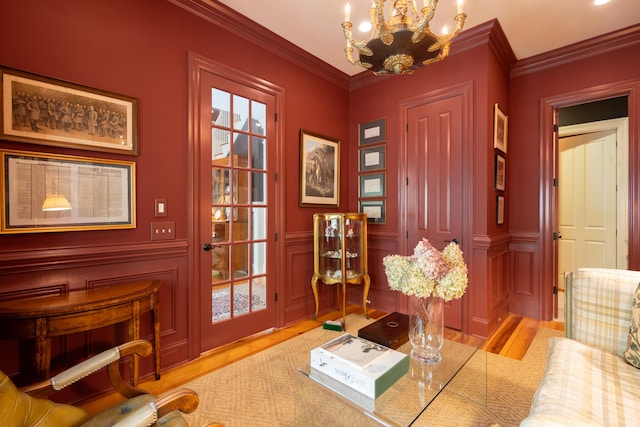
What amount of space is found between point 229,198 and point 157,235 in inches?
28.0

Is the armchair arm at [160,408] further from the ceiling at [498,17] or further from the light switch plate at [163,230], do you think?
→ the ceiling at [498,17]

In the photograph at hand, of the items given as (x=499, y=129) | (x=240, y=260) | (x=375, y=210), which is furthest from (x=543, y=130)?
(x=240, y=260)

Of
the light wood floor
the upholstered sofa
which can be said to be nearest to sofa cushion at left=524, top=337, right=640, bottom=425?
the upholstered sofa

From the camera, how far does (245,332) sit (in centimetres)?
292

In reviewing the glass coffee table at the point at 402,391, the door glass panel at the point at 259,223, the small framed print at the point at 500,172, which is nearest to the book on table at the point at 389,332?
the glass coffee table at the point at 402,391

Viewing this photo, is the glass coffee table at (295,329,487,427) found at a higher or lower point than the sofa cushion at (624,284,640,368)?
lower

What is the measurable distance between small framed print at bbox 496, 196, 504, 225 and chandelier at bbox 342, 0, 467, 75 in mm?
2123

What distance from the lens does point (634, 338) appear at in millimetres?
1430

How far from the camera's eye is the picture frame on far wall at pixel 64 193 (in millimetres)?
1748

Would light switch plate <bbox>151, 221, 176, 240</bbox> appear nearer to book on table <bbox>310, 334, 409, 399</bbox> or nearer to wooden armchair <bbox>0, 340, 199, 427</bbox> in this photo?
wooden armchair <bbox>0, 340, 199, 427</bbox>

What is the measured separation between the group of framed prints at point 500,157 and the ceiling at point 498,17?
76cm

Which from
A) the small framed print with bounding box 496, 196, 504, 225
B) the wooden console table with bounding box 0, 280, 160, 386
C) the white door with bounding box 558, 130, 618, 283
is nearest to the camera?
the wooden console table with bounding box 0, 280, 160, 386

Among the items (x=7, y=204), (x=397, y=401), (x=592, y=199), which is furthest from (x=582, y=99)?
(x=7, y=204)

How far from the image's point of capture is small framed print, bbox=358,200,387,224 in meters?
3.75
